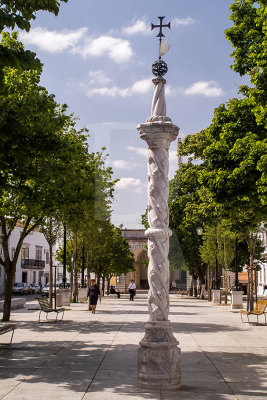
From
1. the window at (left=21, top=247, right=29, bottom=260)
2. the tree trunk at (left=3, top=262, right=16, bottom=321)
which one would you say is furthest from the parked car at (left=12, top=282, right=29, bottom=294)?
the tree trunk at (left=3, top=262, right=16, bottom=321)

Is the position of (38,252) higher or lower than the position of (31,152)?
lower

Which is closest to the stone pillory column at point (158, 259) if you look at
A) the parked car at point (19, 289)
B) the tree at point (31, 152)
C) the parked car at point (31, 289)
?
the tree at point (31, 152)

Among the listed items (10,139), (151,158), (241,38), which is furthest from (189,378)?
(241,38)

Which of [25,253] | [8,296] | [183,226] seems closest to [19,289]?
[25,253]

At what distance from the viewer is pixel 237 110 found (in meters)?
16.9

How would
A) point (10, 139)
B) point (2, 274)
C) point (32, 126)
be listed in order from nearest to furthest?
point (10, 139)
point (32, 126)
point (2, 274)

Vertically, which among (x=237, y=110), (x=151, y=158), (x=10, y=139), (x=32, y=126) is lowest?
(x=151, y=158)

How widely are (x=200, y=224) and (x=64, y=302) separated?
14.6 meters

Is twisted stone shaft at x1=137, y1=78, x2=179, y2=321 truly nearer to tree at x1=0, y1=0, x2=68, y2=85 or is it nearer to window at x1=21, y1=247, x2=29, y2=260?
tree at x1=0, y1=0, x2=68, y2=85

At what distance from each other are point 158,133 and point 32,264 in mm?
66060

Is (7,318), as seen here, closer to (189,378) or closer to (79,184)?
(79,184)

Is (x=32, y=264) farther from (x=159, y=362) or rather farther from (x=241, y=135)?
(x=159, y=362)

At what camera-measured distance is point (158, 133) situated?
9.25 metres

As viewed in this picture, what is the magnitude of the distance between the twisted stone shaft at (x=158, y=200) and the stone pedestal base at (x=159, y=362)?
0.33 metres
